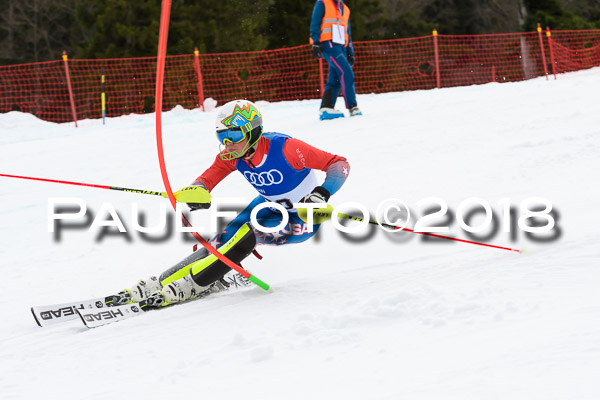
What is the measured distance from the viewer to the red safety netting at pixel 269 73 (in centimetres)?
1579

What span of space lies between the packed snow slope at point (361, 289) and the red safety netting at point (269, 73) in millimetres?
6703

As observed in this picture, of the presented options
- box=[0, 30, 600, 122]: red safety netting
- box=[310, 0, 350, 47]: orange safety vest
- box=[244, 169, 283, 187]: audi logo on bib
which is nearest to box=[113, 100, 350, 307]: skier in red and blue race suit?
box=[244, 169, 283, 187]: audi logo on bib

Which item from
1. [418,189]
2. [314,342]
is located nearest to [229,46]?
[418,189]

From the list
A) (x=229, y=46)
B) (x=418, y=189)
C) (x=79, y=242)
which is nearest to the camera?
(x=79, y=242)

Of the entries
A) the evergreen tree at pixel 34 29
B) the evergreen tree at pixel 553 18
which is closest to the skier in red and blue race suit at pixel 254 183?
the evergreen tree at pixel 553 18

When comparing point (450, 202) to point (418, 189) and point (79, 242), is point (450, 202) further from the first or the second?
point (79, 242)

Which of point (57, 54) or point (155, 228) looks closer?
point (155, 228)

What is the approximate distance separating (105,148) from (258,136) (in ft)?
18.9

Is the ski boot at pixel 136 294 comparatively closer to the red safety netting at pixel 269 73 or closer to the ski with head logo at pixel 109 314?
the ski with head logo at pixel 109 314

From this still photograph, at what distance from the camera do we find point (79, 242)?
19.0ft

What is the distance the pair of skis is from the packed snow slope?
0.28 feet
